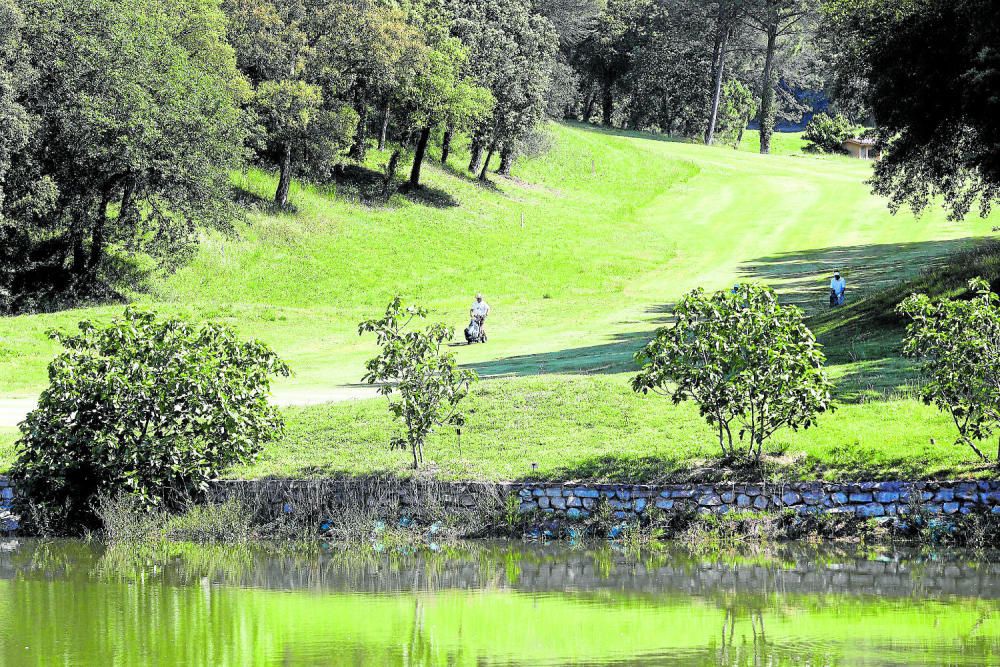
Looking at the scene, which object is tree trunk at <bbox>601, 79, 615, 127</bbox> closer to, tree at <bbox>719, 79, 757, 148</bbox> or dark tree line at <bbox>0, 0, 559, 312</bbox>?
tree at <bbox>719, 79, 757, 148</bbox>

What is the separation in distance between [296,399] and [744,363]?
1180 cm

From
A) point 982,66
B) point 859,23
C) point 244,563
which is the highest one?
point 859,23

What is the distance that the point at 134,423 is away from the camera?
19359 millimetres

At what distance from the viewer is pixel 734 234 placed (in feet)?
206

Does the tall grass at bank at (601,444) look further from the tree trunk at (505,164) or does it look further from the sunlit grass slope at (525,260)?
the tree trunk at (505,164)

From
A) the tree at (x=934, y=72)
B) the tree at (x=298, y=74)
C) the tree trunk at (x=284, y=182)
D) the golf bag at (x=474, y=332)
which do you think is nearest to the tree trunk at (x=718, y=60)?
the tree at (x=298, y=74)

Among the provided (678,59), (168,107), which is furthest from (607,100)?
(168,107)

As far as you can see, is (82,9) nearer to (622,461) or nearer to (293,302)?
(293,302)

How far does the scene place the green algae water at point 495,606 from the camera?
11.8m

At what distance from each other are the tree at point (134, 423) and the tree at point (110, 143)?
2409 cm

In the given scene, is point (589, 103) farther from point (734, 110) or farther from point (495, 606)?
point (495, 606)

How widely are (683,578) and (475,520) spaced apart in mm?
4204

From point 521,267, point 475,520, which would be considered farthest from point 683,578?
point 521,267

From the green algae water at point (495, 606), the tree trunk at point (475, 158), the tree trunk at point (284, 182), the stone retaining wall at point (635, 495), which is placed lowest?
the green algae water at point (495, 606)
